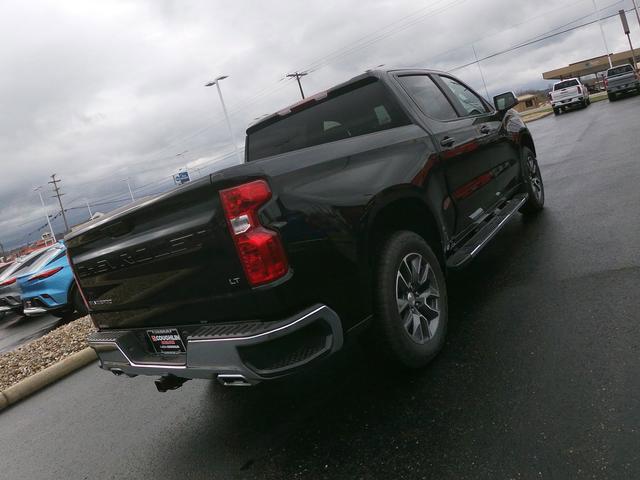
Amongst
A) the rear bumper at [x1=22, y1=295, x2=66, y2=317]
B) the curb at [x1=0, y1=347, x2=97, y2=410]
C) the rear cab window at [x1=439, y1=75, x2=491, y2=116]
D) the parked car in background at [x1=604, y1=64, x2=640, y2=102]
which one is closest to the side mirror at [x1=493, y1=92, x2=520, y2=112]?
the rear cab window at [x1=439, y1=75, x2=491, y2=116]

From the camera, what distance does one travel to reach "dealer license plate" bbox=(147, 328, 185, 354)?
2734 mm

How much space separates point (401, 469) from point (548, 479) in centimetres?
64

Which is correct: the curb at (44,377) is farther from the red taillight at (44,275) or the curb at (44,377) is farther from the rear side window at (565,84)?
the rear side window at (565,84)

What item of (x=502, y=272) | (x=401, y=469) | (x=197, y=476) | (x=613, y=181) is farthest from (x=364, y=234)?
(x=613, y=181)

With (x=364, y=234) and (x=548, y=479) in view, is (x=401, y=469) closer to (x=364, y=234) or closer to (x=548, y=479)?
(x=548, y=479)

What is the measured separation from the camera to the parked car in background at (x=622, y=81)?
26938 mm

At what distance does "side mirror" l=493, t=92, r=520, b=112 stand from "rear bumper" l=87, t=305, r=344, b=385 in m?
3.85

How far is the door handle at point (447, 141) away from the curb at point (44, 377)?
14.8 feet

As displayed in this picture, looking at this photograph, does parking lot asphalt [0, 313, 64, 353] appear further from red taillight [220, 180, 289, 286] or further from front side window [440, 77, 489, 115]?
front side window [440, 77, 489, 115]

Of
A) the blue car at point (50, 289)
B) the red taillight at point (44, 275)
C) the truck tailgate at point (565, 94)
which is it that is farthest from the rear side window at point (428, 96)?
the truck tailgate at point (565, 94)

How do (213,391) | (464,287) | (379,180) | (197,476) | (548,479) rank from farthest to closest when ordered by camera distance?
(464,287)
(213,391)
(379,180)
(197,476)
(548,479)

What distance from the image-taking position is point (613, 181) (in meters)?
6.84

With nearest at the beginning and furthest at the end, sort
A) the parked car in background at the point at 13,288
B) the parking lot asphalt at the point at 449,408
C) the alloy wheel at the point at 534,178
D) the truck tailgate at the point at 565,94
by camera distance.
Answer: the parking lot asphalt at the point at 449,408
the alloy wheel at the point at 534,178
the parked car in background at the point at 13,288
the truck tailgate at the point at 565,94

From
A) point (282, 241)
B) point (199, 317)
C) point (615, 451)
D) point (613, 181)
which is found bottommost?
point (615, 451)
